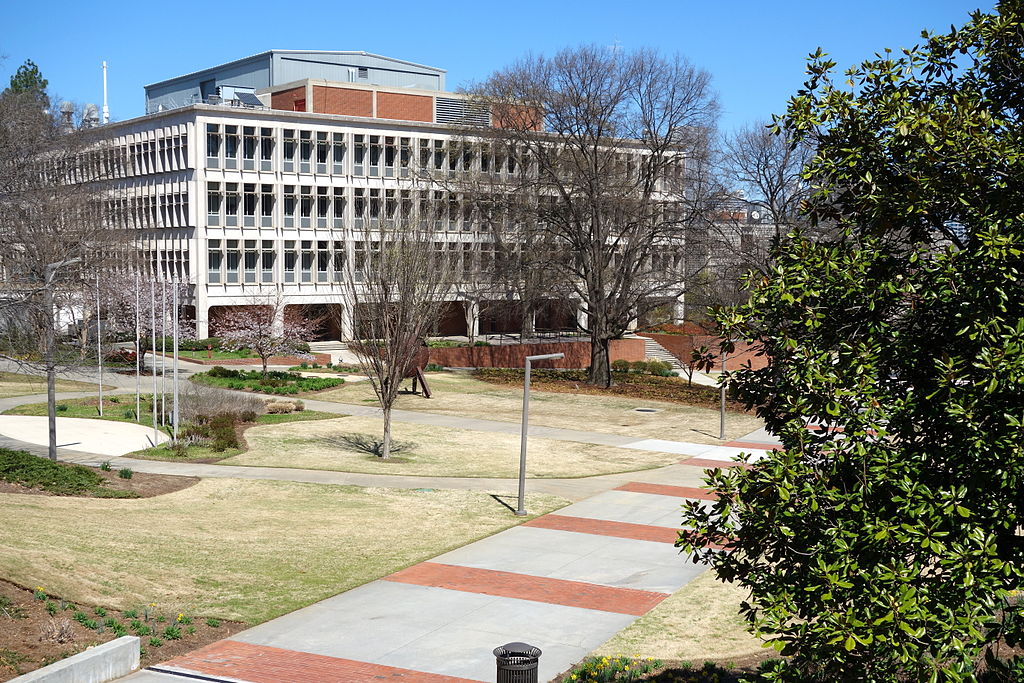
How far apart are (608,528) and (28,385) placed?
2982 centimetres

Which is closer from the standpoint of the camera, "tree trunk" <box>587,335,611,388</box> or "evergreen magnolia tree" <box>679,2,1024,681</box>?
"evergreen magnolia tree" <box>679,2,1024,681</box>

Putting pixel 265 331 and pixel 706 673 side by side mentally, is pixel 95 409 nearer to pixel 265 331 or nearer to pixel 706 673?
pixel 265 331

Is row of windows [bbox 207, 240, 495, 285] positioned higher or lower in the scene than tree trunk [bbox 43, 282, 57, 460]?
higher

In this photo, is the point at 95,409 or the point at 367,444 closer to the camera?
the point at 367,444

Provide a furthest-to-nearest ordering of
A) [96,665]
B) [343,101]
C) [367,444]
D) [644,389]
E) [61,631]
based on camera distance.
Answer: [343,101] < [644,389] < [367,444] < [61,631] < [96,665]

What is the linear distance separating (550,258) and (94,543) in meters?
30.3

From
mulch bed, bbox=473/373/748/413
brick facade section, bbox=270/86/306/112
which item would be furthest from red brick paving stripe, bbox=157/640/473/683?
brick facade section, bbox=270/86/306/112

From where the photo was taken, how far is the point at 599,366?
48.2m

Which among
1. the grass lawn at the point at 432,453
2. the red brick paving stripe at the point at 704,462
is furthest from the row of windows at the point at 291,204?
the red brick paving stripe at the point at 704,462

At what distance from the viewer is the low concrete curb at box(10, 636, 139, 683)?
36.9ft

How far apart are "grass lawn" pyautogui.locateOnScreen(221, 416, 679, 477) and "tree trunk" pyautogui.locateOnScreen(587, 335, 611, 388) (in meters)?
13.5

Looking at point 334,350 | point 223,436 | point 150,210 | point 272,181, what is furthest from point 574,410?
point 150,210

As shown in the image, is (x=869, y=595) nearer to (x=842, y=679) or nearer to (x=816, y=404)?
(x=842, y=679)

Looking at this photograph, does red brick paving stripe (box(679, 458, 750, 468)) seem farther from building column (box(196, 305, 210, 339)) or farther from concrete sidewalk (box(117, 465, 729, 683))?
building column (box(196, 305, 210, 339))
